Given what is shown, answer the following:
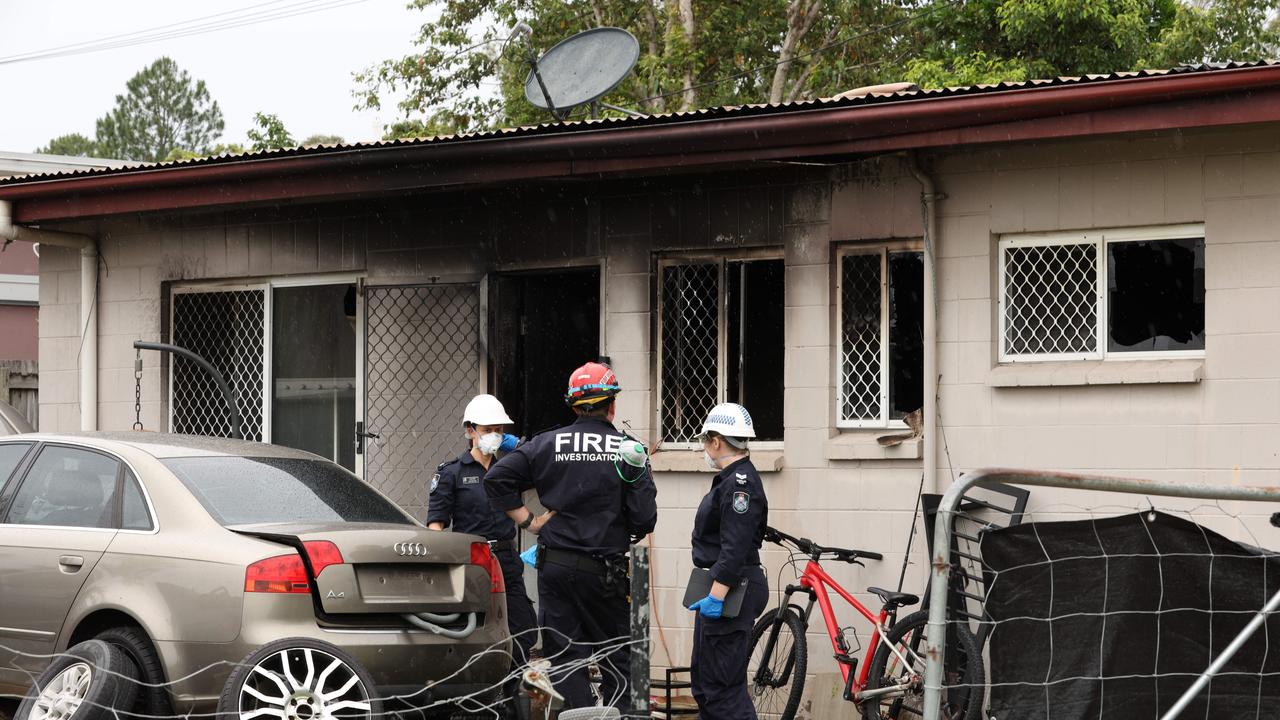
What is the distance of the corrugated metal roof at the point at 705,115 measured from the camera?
7.60m

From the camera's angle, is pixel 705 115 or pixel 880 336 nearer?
pixel 705 115

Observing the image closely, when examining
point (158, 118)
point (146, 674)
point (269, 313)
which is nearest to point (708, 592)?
point (146, 674)

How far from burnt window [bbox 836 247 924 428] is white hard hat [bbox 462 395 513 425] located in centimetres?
202

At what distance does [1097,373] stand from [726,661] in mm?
2796

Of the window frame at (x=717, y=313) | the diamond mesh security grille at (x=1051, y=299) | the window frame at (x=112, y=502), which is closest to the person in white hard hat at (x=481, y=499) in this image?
the window frame at (x=717, y=313)

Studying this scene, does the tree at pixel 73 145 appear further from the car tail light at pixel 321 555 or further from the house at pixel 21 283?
A: the car tail light at pixel 321 555

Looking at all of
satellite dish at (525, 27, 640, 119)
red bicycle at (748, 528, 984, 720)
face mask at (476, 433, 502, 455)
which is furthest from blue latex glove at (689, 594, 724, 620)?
satellite dish at (525, 27, 640, 119)

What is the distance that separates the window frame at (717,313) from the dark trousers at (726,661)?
7.95ft

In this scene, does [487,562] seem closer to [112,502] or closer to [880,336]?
[112,502]

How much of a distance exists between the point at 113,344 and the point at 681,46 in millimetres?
13567

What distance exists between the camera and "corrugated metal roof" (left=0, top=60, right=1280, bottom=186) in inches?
299

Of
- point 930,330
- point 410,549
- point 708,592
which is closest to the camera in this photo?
point 410,549

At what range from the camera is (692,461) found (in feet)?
30.8

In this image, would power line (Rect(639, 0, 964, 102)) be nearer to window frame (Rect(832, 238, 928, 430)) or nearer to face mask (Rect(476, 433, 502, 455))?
window frame (Rect(832, 238, 928, 430))
